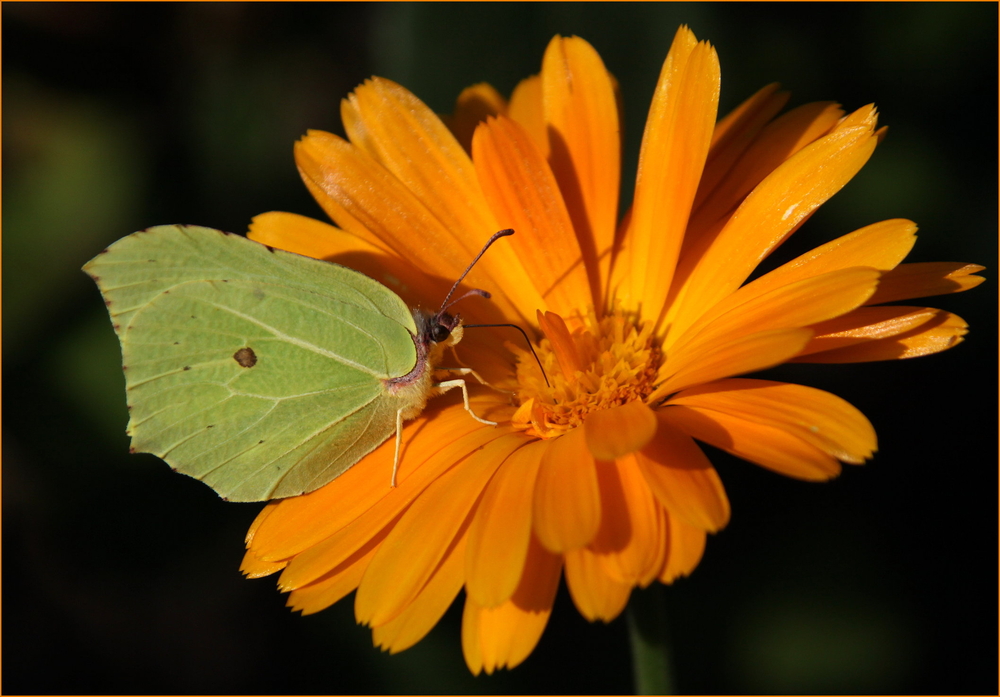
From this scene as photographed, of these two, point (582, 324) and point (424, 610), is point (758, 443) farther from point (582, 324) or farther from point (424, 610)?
point (582, 324)

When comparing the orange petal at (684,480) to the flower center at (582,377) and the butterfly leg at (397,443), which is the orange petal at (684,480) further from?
the butterfly leg at (397,443)

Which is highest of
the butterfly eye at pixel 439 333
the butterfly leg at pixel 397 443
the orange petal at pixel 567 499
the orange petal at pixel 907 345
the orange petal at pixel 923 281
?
the orange petal at pixel 923 281

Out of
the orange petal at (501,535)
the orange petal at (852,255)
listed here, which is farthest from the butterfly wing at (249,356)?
the orange petal at (852,255)

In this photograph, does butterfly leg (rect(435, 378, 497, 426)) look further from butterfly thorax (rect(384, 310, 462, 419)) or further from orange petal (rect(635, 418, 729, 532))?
orange petal (rect(635, 418, 729, 532))

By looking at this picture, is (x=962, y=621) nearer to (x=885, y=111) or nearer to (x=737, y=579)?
(x=737, y=579)

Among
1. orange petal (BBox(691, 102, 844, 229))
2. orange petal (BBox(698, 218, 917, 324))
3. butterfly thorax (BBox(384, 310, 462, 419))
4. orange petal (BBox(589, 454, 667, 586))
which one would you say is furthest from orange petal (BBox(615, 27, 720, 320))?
orange petal (BBox(589, 454, 667, 586))

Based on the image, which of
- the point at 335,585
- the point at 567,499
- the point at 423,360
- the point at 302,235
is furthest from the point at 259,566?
the point at 302,235

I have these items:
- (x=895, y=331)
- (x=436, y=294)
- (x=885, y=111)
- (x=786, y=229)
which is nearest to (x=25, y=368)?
(x=436, y=294)
